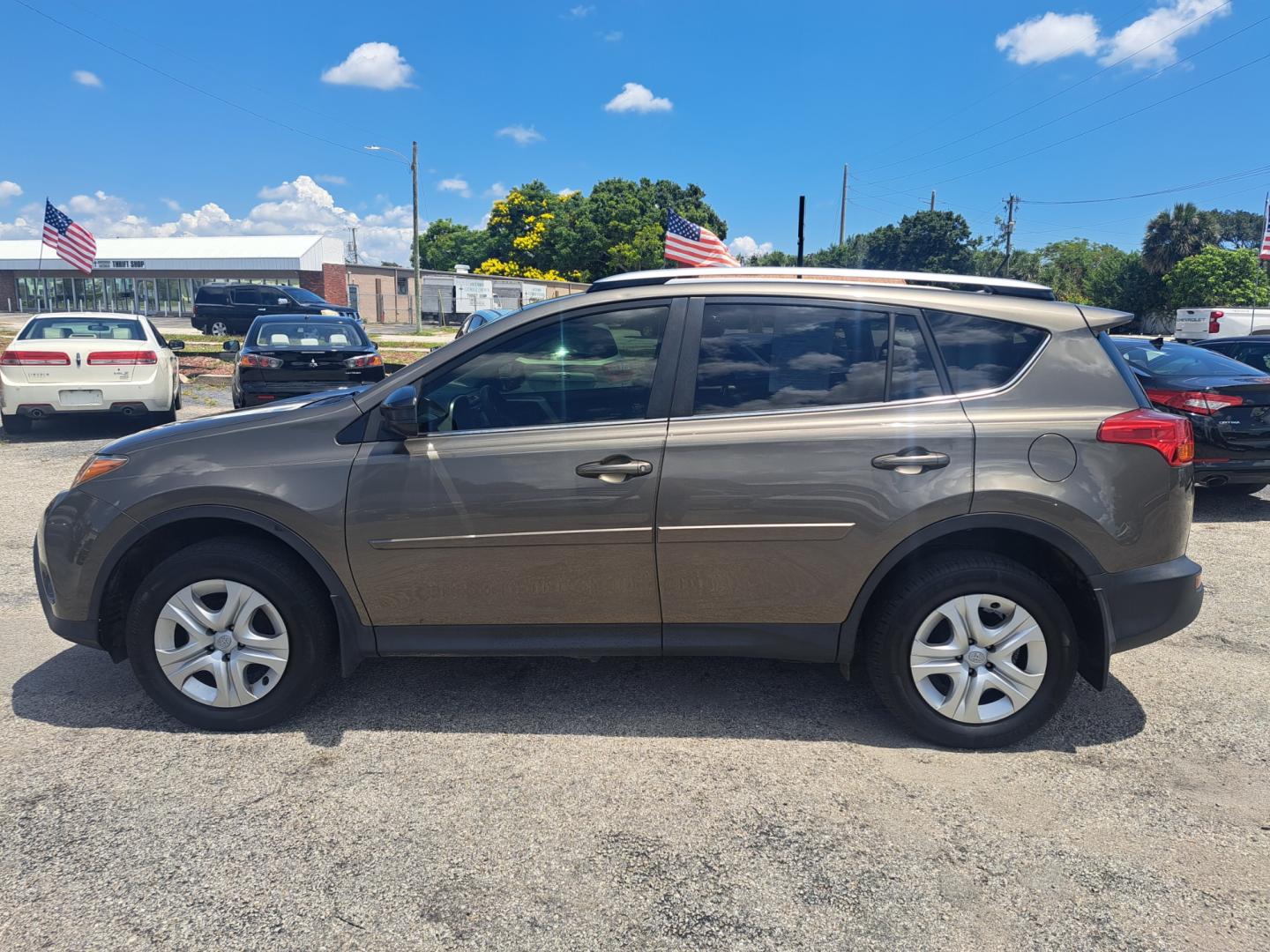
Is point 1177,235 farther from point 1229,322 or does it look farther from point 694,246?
point 694,246

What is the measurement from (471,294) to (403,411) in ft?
139

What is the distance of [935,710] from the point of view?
131 inches

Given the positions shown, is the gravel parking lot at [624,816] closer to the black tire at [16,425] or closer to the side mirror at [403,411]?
the side mirror at [403,411]

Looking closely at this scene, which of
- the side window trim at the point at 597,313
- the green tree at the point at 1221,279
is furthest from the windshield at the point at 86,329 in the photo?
the green tree at the point at 1221,279

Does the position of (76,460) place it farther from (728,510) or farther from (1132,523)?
(1132,523)

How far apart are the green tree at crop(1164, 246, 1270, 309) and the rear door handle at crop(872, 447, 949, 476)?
5723 cm

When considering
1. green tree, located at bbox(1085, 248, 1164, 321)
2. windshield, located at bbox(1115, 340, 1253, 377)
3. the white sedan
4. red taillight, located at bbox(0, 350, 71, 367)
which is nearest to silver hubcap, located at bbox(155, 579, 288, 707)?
windshield, located at bbox(1115, 340, 1253, 377)

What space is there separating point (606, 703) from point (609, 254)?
6108cm

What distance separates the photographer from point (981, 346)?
11.0 ft

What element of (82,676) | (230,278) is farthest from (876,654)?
(230,278)

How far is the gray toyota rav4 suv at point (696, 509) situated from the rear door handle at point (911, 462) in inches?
0.5

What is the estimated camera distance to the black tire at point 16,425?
35.2 feet

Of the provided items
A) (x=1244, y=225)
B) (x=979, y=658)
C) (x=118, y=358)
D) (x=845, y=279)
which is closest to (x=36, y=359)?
(x=118, y=358)

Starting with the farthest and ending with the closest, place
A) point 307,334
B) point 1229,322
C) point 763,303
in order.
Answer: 1. point 1229,322
2. point 307,334
3. point 763,303
